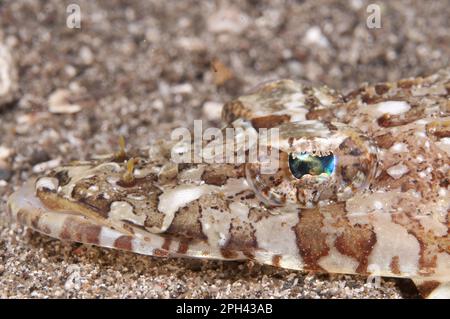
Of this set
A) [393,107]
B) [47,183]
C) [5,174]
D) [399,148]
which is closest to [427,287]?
[399,148]

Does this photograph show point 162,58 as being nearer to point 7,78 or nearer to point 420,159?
point 7,78

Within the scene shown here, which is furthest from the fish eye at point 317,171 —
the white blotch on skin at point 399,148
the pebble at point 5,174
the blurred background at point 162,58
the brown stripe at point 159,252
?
the pebble at point 5,174

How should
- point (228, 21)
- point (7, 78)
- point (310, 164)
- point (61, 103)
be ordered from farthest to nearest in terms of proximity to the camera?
point (228, 21) → point (61, 103) → point (7, 78) → point (310, 164)

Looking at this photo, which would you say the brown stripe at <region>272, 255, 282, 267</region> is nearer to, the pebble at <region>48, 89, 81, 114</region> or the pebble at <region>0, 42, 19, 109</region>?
the pebble at <region>48, 89, 81, 114</region>
